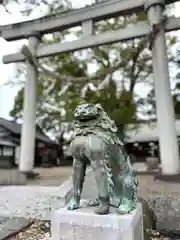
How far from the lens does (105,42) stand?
767 cm

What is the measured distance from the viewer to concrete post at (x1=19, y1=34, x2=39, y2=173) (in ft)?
26.6

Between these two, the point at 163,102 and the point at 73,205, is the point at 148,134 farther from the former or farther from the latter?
the point at 73,205

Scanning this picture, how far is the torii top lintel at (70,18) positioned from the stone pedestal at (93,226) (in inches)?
279

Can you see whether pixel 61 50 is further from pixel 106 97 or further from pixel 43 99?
pixel 43 99

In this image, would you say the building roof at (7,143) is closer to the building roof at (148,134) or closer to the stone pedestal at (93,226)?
the building roof at (148,134)

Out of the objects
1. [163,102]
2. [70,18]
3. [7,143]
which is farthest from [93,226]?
[7,143]

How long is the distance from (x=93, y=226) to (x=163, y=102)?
558 cm

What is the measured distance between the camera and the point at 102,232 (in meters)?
1.78

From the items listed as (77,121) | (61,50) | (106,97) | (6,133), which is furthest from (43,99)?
(77,121)

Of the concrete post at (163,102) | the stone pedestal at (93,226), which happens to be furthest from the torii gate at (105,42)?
the stone pedestal at (93,226)

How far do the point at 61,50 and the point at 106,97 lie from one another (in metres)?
3.18

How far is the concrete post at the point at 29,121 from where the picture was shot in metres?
8.09

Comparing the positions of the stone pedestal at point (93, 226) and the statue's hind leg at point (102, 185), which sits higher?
the statue's hind leg at point (102, 185)

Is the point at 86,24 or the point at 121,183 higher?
the point at 86,24
